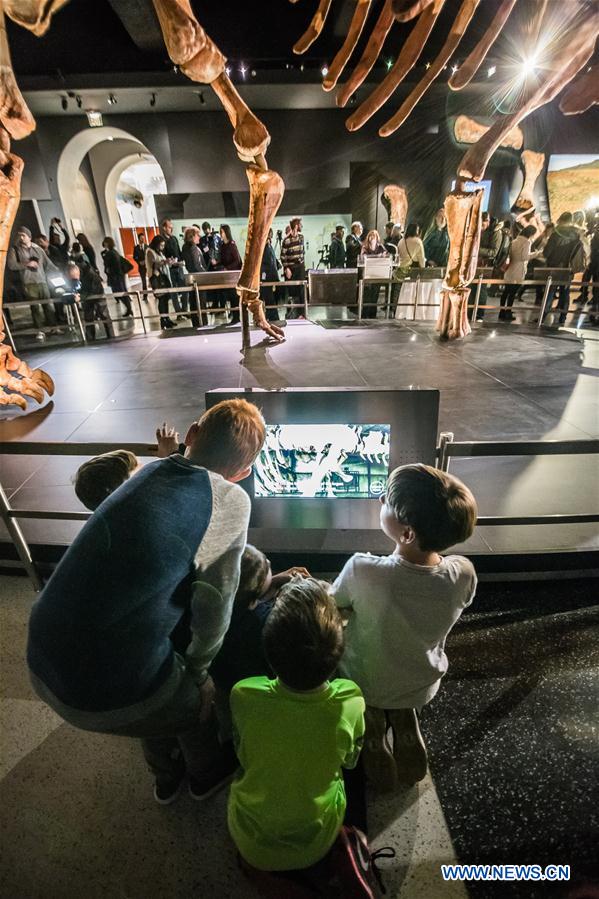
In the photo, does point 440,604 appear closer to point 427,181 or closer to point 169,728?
point 169,728

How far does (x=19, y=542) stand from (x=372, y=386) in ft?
9.91

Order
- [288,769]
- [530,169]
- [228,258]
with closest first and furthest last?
[288,769]
[228,258]
[530,169]

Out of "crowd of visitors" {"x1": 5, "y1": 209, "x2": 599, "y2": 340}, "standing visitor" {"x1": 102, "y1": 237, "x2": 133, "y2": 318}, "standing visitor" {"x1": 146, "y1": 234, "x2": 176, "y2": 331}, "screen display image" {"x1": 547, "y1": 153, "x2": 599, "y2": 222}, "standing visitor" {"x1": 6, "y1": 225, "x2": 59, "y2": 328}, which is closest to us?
"standing visitor" {"x1": 6, "y1": 225, "x2": 59, "y2": 328}

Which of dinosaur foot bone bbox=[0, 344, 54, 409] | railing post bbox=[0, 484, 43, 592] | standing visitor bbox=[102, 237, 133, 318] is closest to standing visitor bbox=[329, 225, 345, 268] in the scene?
standing visitor bbox=[102, 237, 133, 318]

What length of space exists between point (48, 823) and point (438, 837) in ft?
4.55

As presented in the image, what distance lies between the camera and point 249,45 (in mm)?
10336

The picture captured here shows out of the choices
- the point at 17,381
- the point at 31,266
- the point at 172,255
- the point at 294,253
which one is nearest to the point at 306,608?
the point at 17,381

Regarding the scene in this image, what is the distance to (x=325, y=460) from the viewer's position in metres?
2.52

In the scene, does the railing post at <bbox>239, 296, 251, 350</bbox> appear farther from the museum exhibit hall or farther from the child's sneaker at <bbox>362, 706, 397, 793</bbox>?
the child's sneaker at <bbox>362, 706, 397, 793</bbox>

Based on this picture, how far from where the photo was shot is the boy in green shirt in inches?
44.3

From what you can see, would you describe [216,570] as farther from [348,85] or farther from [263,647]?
[348,85]

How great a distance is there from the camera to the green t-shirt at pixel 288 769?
1.13m

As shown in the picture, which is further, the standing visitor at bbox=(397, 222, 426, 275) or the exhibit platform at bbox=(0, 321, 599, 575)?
the standing visitor at bbox=(397, 222, 426, 275)

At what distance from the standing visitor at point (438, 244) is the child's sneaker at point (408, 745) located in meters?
9.85
